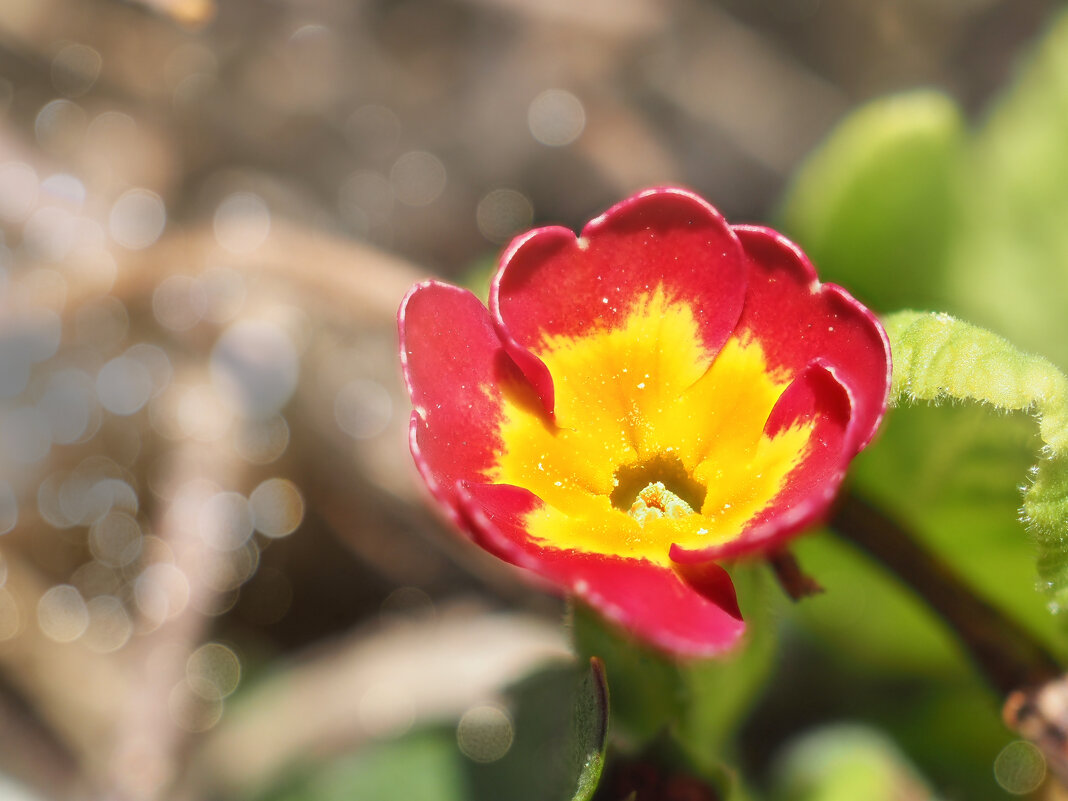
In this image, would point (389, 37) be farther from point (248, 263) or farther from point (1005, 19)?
point (1005, 19)

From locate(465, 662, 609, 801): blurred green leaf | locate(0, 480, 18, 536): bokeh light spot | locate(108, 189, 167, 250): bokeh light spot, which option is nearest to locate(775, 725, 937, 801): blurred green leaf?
locate(465, 662, 609, 801): blurred green leaf

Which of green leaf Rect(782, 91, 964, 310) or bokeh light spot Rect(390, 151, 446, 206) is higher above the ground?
green leaf Rect(782, 91, 964, 310)

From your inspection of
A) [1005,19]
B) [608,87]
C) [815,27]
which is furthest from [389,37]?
[1005,19]

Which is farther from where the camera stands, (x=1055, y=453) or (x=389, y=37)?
(x=389, y=37)

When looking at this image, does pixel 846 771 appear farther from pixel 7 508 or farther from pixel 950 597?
pixel 7 508

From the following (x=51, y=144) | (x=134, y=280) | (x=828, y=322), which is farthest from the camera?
(x=51, y=144)

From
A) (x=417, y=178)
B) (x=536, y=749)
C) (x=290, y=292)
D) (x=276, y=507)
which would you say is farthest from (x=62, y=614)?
(x=417, y=178)

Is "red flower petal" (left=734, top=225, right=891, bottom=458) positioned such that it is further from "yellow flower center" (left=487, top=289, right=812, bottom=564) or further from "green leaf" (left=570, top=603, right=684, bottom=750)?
"green leaf" (left=570, top=603, right=684, bottom=750)

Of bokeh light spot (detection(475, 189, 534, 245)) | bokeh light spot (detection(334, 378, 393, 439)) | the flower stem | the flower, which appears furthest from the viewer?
bokeh light spot (detection(475, 189, 534, 245))
